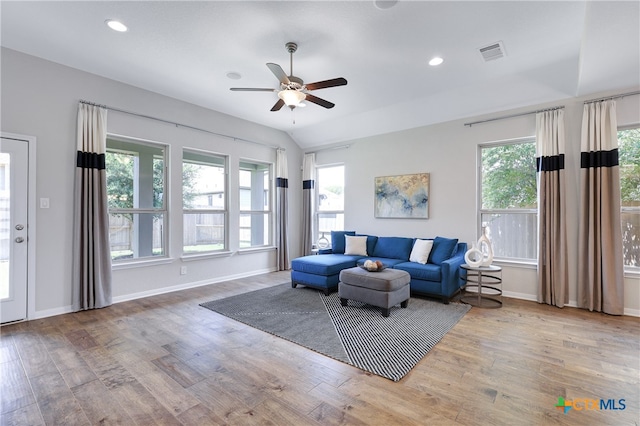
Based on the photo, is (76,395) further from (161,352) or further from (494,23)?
(494,23)

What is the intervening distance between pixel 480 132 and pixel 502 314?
275 cm

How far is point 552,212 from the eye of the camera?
3.98 meters

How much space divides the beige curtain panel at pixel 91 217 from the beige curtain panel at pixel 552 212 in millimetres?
5875

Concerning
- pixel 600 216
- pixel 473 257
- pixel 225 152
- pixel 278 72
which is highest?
pixel 278 72

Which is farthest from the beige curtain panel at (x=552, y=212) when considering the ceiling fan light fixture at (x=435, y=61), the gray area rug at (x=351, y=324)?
the ceiling fan light fixture at (x=435, y=61)

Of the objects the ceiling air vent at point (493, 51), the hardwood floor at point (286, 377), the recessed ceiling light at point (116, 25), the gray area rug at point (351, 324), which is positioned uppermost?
the recessed ceiling light at point (116, 25)

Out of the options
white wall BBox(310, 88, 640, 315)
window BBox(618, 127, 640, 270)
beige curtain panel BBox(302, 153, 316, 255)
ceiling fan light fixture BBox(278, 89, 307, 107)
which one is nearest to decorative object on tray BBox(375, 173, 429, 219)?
white wall BBox(310, 88, 640, 315)

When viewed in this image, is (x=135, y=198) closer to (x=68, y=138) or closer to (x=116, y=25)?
(x=68, y=138)

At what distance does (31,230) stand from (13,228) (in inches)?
5.9

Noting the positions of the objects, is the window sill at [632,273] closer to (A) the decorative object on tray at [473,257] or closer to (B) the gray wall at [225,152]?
(B) the gray wall at [225,152]

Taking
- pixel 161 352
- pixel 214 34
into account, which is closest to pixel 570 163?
pixel 214 34

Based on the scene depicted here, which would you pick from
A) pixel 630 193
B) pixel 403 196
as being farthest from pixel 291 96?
pixel 630 193

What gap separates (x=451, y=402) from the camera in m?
1.94

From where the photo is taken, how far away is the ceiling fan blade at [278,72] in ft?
9.29
